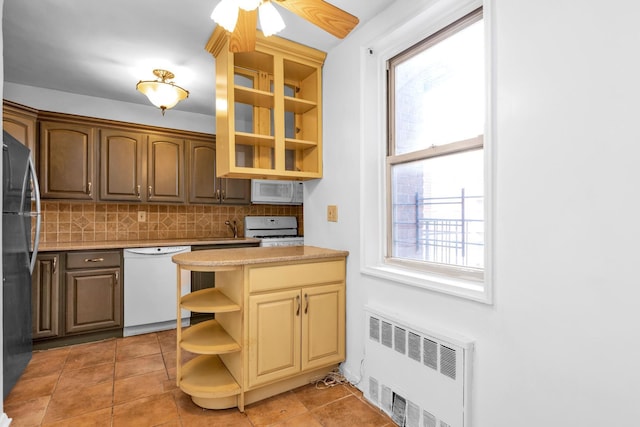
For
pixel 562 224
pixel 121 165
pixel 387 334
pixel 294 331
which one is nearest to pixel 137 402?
pixel 294 331

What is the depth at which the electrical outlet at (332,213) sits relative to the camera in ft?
7.95

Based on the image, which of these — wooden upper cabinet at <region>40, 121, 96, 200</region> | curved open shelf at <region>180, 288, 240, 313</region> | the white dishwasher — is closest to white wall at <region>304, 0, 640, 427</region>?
curved open shelf at <region>180, 288, 240, 313</region>

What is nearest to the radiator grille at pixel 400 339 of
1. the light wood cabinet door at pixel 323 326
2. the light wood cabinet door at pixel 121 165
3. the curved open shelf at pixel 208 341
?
the light wood cabinet door at pixel 323 326

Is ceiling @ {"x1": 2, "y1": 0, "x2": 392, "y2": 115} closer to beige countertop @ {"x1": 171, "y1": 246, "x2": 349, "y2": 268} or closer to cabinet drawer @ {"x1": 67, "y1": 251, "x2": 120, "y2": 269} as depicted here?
beige countertop @ {"x1": 171, "y1": 246, "x2": 349, "y2": 268}

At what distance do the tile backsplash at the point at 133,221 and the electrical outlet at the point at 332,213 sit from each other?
2149 millimetres

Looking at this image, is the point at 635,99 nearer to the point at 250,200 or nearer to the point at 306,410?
the point at 306,410

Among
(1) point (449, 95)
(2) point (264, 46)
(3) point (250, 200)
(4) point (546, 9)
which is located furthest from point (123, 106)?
(4) point (546, 9)

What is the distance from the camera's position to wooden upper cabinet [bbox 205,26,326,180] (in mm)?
2200

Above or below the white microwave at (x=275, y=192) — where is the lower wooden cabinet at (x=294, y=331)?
below

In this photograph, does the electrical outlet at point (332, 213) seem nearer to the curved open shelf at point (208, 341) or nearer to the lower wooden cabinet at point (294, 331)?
the lower wooden cabinet at point (294, 331)

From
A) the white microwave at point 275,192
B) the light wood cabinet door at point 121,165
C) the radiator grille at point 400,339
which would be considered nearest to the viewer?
the radiator grille at point 400,339

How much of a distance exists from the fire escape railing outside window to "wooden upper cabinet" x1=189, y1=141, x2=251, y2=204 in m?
2.51

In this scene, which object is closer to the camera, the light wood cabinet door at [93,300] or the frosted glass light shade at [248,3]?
the frosted glass light shade at [248,3]

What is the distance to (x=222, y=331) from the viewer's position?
214cm
